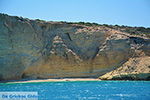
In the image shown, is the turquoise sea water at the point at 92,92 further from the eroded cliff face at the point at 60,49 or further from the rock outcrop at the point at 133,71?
the eroded cliff face at the point at 60,49

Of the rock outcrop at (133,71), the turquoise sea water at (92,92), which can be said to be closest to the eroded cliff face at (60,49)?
the rock outcrop at (133,71)

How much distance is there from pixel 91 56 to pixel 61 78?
328 inches

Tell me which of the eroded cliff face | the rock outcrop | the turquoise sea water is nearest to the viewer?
the turquoise sea water

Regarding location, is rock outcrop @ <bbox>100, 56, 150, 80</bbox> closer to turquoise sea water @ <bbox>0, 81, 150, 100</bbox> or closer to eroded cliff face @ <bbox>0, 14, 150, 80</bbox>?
eroded cliff face @ <bbox>0, 14, 150, 80</bbox>

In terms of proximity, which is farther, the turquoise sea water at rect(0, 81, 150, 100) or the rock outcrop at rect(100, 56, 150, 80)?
the rock outcrop at rect(100, 56, 150, 80)

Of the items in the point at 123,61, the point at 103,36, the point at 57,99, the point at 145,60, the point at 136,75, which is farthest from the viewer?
the point at 103,36

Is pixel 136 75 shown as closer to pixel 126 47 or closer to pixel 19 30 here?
pixel 126 47

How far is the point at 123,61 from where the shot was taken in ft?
181

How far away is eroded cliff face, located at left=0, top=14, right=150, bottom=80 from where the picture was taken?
169 feet

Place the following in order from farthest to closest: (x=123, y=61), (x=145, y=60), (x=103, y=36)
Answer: (x=103, y=36) → (x=123, y=61) → (x=145, y=60)

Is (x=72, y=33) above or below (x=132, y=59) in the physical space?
above

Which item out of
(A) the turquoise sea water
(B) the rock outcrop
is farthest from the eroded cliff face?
(A) the turquoise sea water

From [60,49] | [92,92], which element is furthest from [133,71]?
[92,92]

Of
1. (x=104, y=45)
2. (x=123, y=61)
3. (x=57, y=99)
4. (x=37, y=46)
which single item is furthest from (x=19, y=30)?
(x=57, y=99)
